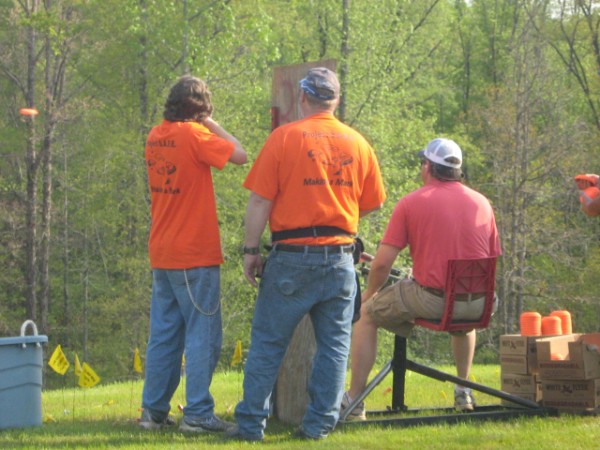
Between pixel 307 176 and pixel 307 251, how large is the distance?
40 centimetres

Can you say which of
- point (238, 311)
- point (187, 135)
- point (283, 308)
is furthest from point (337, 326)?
point (238, 311)

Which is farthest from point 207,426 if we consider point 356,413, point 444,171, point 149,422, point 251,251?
point 444,171

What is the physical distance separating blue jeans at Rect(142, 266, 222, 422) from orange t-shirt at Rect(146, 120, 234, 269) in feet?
0.34

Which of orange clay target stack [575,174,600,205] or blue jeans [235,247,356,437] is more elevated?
orange clay target stack [575,174,600,205]

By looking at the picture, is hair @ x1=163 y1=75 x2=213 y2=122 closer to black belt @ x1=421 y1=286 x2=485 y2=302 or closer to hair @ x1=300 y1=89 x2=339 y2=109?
hair @ x1=300 y1=89 x2=339 y2=109

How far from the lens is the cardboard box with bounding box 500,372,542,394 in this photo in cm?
719

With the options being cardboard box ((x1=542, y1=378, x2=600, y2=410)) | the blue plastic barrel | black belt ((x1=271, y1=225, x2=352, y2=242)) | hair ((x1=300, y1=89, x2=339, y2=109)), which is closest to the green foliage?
cardboard box ((x1=542, y1=378, x2=600, y2=410))

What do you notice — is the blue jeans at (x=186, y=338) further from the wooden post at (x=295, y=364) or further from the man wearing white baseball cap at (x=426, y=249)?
the man wearing white baseball cap at (x=426, y=249)

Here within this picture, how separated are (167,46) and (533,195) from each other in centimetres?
1230

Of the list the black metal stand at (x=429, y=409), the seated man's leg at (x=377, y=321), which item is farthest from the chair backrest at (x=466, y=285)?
the black metal stand at (x=429, y=409)

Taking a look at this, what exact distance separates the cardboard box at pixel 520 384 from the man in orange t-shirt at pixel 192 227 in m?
2.07

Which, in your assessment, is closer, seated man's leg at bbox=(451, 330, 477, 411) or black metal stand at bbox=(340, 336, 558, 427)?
black metal stand at bbox=(340, 336, 558, 427)

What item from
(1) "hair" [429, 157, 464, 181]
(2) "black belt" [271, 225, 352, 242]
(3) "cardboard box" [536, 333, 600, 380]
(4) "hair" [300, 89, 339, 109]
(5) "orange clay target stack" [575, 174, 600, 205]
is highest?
(4) "hair" [300, 89, 339, 109]

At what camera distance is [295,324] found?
5934mm
